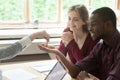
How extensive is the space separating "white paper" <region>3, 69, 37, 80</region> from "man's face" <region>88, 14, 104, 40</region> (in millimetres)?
531

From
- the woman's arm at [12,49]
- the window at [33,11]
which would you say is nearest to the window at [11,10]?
the window at [33,11]

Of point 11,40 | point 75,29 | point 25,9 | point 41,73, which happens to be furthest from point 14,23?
point 41,73

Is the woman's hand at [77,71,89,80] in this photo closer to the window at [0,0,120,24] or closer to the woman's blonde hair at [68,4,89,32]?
the woman's blonde hair at [68,4,89,32]

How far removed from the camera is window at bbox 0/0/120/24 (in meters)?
3.56

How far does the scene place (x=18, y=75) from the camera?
1.68 meters

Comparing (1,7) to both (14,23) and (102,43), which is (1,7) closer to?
(14,23)

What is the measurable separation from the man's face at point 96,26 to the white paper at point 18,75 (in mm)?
531

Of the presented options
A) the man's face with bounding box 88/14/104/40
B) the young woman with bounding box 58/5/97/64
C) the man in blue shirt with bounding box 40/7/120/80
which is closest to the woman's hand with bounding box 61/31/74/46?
the young woman with bounding box 58/5/97/64

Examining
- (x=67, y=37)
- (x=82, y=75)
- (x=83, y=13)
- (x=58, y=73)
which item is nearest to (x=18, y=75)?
(x=58, y=73)

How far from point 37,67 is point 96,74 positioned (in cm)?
49

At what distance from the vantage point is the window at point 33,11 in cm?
356

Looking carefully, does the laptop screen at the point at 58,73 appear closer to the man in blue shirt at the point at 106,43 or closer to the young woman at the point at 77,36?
the man in blue shirt at the point at 106,43

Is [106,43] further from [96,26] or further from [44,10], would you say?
[44,10]

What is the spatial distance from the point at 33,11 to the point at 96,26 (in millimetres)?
2309
